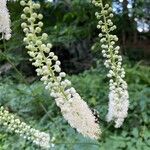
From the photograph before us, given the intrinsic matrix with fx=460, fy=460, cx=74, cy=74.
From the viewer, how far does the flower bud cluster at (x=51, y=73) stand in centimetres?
147

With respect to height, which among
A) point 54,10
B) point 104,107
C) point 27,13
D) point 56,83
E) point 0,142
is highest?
point 27,13

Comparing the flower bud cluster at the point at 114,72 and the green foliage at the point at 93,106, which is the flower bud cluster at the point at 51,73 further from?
the green foliage at the point at 93,106

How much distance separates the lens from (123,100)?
1.99 m

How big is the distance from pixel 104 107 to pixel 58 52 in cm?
365

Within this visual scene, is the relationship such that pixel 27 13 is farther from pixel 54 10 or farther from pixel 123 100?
pixel 54 10

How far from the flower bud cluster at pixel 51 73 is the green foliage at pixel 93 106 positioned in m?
2.08

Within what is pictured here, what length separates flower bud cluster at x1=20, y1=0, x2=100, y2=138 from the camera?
4.83 ft

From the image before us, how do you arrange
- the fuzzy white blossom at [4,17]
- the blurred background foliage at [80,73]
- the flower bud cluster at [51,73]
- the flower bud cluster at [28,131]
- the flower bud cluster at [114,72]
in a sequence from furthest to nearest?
1. the blurred background foliage at [80,73]
2. the flower bud cluster at [28,131]
3. the flower bud cluster at [114,72]
4. the fuzzy white blossom at [4,17]
5. the flower bud cluster at [51,73]

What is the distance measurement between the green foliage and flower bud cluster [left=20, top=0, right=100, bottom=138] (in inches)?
81.8

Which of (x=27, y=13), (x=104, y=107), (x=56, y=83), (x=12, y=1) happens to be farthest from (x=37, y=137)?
(x=12, y=1)

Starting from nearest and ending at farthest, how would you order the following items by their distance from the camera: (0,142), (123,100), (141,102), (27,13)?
(27,13) < (123,100) < (141,102) < (0,142)

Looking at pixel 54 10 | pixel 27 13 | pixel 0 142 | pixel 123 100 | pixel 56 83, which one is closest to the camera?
pixel 27 13

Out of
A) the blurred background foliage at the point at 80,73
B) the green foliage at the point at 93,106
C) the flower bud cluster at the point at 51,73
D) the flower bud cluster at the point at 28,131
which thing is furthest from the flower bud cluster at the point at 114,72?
the green foliage at the point at 93,106

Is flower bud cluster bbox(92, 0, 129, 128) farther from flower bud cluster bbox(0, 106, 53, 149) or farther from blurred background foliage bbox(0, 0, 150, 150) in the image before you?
blurred background foliage bbox(0, 0, 150, 150)
